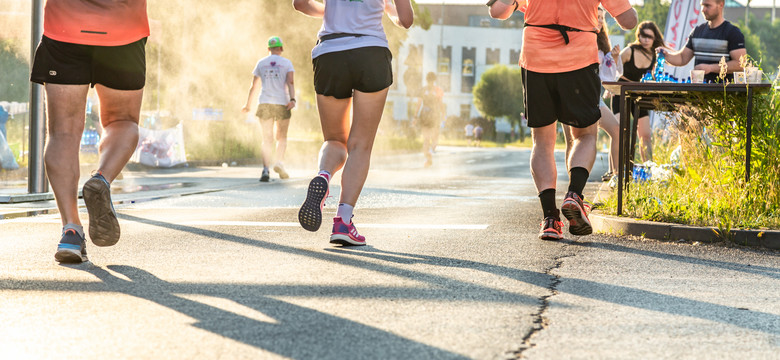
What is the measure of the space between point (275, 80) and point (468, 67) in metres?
78.0

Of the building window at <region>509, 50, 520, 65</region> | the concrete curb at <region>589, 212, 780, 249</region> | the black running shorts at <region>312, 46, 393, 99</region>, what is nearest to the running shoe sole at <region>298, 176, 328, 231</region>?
the black running shorts at <region>312, 46, 393, 99</region>

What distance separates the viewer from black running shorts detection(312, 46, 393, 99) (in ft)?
18.3

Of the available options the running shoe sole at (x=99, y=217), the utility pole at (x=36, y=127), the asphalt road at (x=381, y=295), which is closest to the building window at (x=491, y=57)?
the utility pole at (x=36, y=127)

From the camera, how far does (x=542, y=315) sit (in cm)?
355

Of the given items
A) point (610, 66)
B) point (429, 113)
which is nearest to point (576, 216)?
point (610, 66)

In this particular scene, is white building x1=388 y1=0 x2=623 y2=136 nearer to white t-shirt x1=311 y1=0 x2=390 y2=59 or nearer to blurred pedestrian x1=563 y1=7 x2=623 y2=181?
blurred pedestrian x1=563 y1=7 x2=623 y2=181

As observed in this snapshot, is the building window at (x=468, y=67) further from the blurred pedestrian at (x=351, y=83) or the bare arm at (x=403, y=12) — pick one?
the blurred pedestrian at (x=351, y=83)

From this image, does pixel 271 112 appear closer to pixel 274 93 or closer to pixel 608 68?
pixel 274 93

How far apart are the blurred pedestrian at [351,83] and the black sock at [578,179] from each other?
121cm

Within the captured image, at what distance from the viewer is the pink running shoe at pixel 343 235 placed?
5.48 m

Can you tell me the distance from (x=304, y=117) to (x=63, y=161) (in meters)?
42.0

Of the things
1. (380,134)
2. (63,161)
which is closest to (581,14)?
(63,161)

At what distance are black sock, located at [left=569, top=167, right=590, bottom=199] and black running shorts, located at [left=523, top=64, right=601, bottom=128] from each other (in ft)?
0.88

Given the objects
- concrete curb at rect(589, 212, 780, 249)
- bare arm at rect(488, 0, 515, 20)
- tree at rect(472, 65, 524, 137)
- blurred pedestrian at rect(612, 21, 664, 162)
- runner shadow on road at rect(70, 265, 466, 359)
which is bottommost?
runner shadow on road at rect(70, 265, 466, 359)
